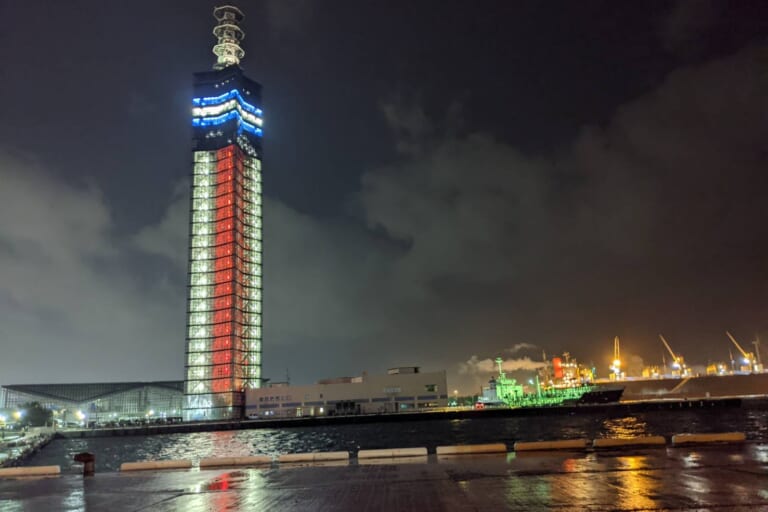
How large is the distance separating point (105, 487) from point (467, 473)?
17892 mm

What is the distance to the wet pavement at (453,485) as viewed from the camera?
19.1 meters

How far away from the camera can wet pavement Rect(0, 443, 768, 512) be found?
1906 cm

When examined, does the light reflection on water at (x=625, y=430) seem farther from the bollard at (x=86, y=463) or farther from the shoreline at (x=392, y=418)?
the bollard at (x=86, y=463)

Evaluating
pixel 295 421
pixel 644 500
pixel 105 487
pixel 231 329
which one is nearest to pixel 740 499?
pixel 644 500

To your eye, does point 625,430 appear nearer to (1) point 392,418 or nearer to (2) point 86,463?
(1) point 392,418

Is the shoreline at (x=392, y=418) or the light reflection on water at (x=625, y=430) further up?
the light reflection on water at (x=625, y=430)

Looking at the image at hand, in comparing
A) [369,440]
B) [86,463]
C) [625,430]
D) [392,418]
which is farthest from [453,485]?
[392,418]

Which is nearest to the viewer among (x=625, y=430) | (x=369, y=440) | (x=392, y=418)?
(x=625, y=430)

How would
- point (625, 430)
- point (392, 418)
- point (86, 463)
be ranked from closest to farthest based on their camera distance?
point (86, 463) → point (625, 430) → point (392, 418)

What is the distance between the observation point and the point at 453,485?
22.9m

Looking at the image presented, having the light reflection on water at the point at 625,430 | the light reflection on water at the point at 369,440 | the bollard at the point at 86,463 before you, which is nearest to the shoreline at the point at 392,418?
the light reflection on water at the point at 369,440

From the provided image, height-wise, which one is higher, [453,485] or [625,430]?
[453,485]

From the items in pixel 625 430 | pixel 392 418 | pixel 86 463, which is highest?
pixel 86 463

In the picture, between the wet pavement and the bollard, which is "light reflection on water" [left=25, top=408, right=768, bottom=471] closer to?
the bollard
